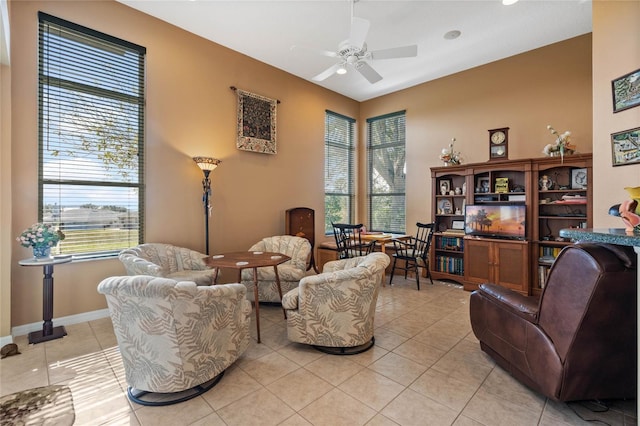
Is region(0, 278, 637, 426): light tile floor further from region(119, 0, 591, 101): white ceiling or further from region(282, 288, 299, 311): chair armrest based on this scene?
region(119, 0, 591, 101): white ceiling

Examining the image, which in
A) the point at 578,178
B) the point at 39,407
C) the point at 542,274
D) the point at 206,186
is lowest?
the point at 39,407

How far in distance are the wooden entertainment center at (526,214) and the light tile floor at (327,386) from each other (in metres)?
1.72

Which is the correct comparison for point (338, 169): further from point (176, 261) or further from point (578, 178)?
point (578, 178)

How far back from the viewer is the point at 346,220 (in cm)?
665

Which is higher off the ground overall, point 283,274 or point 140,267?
point 140,267

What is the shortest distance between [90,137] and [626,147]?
525cm

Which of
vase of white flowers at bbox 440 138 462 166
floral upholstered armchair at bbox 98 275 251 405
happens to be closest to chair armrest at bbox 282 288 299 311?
floral upholstered armchair at bbox 98 275 251 405

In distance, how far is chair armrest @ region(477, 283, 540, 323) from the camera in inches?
79.7

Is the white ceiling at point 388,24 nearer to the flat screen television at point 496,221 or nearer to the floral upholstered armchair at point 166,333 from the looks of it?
the flat screen television at point 496,221

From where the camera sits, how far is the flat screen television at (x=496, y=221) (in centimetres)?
422

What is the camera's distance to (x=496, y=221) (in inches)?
175

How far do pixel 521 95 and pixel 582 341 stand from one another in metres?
4.29

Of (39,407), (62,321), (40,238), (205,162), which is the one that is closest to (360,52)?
(205,162)

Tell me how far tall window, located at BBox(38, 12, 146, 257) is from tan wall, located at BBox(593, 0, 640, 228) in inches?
194
